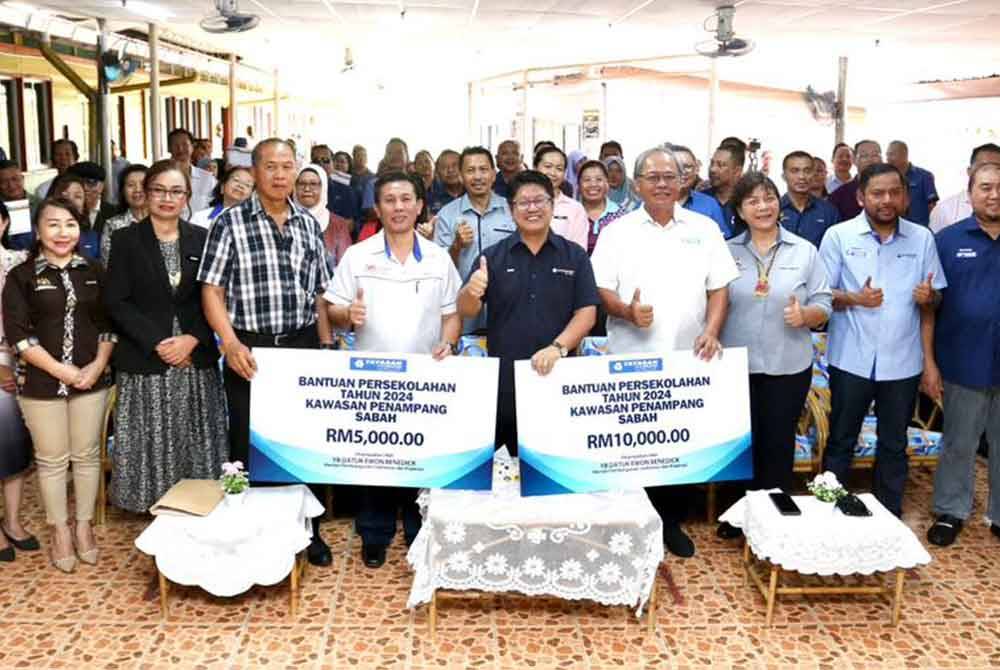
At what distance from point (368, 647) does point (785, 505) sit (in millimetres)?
1611

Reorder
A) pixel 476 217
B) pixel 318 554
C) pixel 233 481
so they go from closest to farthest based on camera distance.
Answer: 1. pixel 233 481
2. pixel 318 554
3. pixel 476 217

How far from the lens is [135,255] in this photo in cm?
351

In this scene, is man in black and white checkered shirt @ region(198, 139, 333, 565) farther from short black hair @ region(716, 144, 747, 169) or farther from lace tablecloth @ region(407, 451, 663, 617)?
short black hair @ region(716, 144, 747, 169)

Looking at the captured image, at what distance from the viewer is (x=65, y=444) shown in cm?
359

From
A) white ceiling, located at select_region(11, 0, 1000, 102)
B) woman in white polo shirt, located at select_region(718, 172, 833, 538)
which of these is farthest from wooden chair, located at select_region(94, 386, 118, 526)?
white ceiling, located at select_region(11, 0, 1000, 102)

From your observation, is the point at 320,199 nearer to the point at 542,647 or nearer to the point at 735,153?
the point at 735,153

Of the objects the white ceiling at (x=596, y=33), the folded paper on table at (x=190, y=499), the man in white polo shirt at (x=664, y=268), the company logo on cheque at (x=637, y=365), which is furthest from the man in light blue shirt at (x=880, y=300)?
the white ceiling at (x=596, y=33)

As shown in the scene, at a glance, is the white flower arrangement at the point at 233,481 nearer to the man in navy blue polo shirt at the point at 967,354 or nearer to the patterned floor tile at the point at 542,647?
the patterned floor tile at the point at 542,647

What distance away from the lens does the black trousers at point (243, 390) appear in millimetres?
3469

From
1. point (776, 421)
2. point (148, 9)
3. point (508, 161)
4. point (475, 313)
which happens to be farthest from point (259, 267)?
point (148, 9)

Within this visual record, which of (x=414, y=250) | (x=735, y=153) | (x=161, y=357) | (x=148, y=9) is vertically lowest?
(x=161, y=357)

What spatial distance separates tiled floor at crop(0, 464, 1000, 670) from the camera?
306cm

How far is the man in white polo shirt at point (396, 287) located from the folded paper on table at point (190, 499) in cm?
78

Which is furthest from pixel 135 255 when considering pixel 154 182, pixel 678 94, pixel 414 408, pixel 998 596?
pixel 678 94
